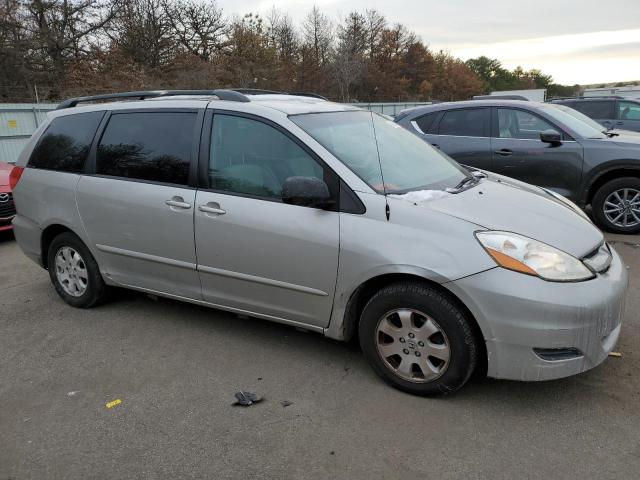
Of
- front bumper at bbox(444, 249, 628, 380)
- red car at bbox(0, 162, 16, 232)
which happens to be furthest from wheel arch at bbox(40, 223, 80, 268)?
front bumper at bbox(444, 249, 628, 380)

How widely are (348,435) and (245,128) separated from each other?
208 cm

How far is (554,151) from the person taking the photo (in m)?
6.74

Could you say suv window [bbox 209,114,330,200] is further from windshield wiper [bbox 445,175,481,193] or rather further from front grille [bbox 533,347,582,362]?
front grille [bbox 533,347,582,362]

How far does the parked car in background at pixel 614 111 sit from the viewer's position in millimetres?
11148

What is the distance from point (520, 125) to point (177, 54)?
27.9m

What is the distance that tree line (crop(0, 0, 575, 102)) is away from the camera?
23.5m

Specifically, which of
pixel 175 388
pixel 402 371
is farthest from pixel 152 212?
pixel 402 371

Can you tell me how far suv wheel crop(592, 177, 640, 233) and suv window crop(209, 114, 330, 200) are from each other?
16.2ft

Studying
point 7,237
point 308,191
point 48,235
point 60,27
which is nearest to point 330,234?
point 308,191

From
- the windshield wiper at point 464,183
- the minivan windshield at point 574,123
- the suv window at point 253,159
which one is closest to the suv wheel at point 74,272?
the suv window at point 253,159

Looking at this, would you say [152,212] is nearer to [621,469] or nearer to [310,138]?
[310,138]

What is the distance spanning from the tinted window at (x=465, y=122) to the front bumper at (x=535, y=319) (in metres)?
4.76

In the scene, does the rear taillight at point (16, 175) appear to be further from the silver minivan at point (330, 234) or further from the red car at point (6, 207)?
the red car at point (6, 207)

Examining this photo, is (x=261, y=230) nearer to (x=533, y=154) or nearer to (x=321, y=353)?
(x=321, y=353)
